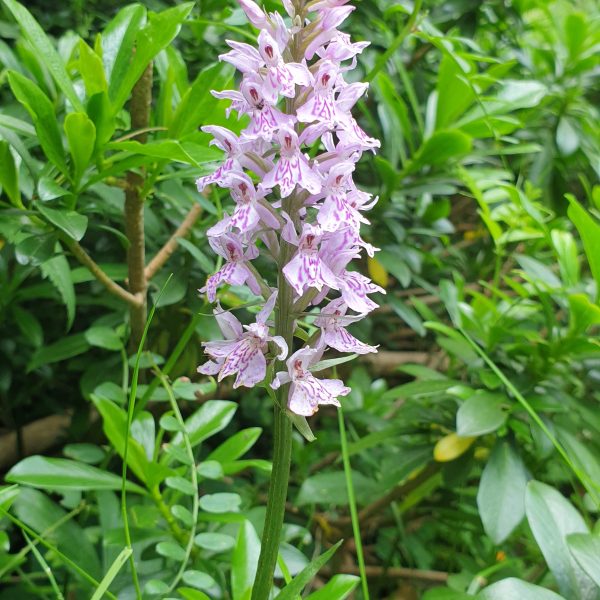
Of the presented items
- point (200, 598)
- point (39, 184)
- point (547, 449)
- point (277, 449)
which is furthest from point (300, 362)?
point (547, 449)

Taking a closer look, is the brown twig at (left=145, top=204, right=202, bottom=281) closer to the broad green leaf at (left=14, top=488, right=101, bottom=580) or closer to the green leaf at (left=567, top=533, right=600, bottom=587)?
the broad green leaf at (left=14, top=488, right=101, bottom=580)

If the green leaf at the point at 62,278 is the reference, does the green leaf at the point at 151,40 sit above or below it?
above

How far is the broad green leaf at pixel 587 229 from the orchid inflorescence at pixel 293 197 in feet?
1.20

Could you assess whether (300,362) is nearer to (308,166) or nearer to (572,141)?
(308,166)

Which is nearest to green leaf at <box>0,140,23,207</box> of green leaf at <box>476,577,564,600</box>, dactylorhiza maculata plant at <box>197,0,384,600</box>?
dactylorhiza maculata plant at <box>197,0,384,600</box>

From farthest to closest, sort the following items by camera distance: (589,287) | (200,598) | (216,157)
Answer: (589,287) → (216,157) → (200,598)

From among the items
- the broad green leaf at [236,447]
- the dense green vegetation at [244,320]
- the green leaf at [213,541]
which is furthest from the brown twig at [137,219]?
the green leaf at [213,541]

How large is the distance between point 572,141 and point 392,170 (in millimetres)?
633

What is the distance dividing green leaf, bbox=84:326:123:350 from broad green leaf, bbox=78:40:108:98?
0.36 metres

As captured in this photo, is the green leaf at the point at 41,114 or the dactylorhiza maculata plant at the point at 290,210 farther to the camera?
the green leaf at the point at 41,114

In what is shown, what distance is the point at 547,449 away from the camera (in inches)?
42.6

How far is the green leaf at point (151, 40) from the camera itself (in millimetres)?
861

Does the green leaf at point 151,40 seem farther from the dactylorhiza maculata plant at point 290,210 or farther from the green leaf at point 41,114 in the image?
the dactylorhiza maculata plant at point 290,210

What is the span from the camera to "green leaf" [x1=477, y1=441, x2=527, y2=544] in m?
1.01
